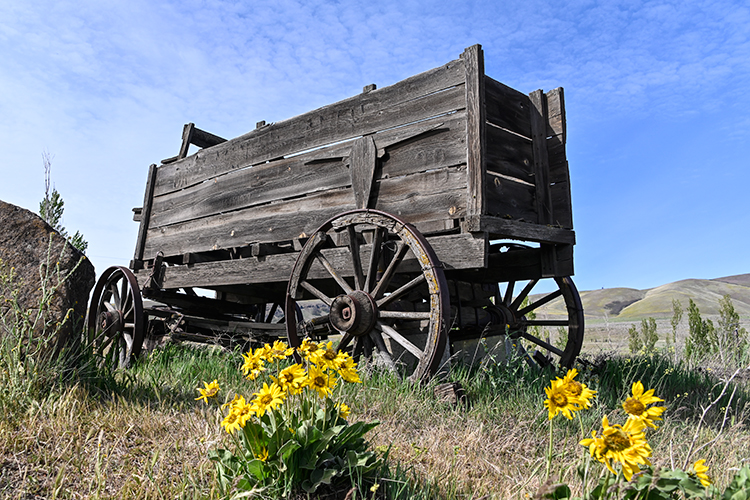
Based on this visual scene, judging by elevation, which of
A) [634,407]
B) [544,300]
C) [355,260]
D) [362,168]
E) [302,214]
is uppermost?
[362,168]

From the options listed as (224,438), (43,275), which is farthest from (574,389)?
(43,275)

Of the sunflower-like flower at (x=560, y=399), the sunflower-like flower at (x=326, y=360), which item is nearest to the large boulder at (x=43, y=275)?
the sunflower-like flower at (x=326, y=360)

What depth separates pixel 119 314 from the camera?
6.18m

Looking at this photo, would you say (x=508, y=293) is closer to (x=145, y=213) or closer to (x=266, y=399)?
(x=266, y=399)

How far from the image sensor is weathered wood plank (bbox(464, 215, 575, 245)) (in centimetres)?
406

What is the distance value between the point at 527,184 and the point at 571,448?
2.60m

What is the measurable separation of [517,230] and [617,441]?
3081 mm

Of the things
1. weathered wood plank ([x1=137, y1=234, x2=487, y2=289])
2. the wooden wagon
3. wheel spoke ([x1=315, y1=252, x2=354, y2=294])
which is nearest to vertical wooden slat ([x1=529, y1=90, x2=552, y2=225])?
the wooden wagon

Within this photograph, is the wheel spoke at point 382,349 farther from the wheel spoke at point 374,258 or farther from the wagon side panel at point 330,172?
the wagon side panel at point 330,172

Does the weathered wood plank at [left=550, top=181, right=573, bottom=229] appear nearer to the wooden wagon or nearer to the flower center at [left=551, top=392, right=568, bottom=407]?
the wooden wagon

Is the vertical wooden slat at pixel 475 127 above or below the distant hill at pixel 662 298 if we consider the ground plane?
below

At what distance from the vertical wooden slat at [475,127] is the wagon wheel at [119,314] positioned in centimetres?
389

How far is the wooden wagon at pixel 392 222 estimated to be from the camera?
421 cm

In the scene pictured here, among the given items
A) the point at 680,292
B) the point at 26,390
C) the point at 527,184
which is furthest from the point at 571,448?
the point at 680,292
